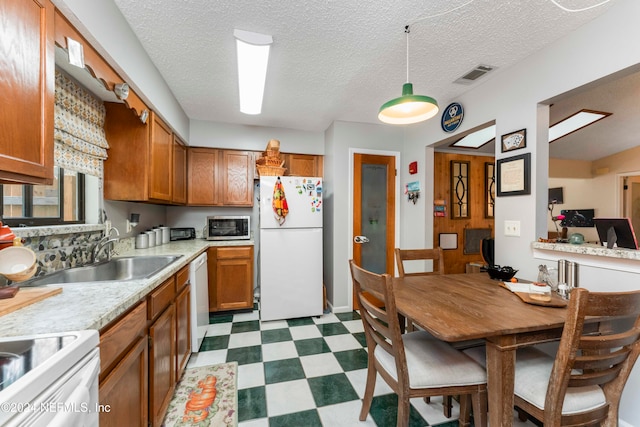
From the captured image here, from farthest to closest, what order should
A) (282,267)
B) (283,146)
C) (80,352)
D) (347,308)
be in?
(283,146)
(347,308)
(282,267)
(80,352)

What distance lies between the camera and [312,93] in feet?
8.32

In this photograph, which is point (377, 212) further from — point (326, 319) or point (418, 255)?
point (326, 319)

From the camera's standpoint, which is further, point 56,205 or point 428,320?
point 56,205

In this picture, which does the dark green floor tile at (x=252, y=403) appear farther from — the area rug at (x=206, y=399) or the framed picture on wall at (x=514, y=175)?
the framed picture on wall at (x=514, y=175)

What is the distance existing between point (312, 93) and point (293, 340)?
2.45 metres

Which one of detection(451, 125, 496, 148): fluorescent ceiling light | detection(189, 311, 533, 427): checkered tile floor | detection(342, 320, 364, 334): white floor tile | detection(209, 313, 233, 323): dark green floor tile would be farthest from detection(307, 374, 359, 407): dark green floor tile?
detection(451, 125, 496, 148): fluorescent ceiling light

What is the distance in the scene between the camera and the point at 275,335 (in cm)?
260

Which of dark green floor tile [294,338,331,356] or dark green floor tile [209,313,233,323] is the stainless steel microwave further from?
dark green floor tile [294,338,331,356]

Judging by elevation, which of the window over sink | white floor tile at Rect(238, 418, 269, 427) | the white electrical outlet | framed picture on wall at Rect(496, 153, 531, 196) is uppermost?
framed picture on wall at Rect(496, 153, 531, 196)

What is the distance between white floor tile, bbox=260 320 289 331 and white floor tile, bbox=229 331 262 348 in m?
0.13

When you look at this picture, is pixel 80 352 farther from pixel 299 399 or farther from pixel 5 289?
pixel 299 399

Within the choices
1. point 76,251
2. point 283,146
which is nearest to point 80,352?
point 76,251

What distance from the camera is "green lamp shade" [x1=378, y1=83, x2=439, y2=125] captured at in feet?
4.85

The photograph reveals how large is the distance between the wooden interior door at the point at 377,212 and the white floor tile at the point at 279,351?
4.45 feet
